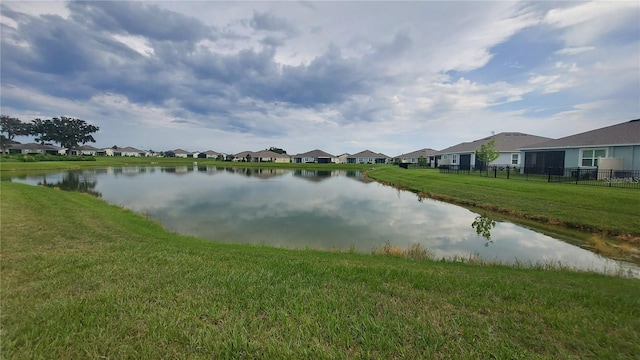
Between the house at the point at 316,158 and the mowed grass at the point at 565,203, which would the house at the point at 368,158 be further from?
the mowed grass at the point at 565,203

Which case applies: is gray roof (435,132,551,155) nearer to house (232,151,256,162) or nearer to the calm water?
the calm water

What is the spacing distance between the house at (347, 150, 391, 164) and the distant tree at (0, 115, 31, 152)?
108 metres

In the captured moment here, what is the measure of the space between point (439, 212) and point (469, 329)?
1500cm

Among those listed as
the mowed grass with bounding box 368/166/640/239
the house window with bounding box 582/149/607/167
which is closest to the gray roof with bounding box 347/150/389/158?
the house window with bounding box 582/149/607/167

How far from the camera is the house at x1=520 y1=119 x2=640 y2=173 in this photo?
2284 cm

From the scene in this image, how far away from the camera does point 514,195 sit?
1827cm

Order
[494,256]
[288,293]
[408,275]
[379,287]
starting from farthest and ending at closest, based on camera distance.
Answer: [494,256]
[408,275]
[379,287]
[288,293]

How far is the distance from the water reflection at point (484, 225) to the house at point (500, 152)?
2412 cm

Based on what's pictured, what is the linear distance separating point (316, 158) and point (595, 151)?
270 feet

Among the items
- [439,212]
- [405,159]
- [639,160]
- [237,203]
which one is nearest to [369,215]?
[439,212]

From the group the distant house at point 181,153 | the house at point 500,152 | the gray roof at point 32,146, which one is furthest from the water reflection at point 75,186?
the distant house at point 181,153

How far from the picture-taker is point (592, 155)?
25.5m

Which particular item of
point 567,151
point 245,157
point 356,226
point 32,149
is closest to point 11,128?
point 32,149

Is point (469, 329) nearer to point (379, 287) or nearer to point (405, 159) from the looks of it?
point (379, 287)
